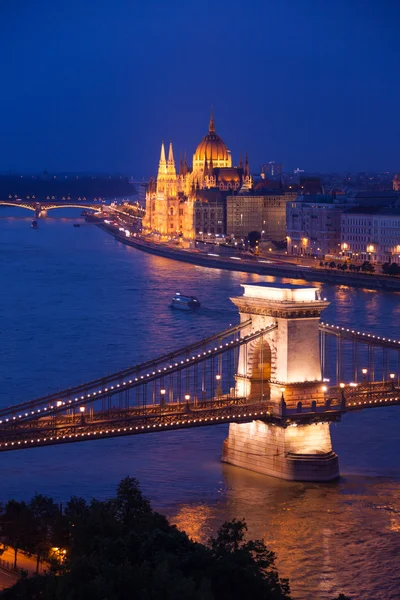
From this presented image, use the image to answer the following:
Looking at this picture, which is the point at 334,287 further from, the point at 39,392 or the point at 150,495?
the point at 150,495

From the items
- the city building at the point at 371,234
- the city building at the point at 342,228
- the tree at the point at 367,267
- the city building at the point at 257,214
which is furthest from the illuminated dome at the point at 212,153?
the tree at the point at 367,267

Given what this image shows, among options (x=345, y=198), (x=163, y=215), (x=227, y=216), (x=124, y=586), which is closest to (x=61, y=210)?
(x=163, y=215)

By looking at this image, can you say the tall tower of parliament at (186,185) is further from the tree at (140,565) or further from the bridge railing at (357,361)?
the tree at (140,565)

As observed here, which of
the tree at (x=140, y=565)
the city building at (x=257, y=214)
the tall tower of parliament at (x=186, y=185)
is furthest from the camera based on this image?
the tall tower of parliament at (x=186, y=185)

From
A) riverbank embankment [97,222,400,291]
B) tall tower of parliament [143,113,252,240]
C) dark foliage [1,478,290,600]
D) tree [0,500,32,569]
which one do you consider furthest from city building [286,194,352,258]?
dark foliage [1,478,290,600]

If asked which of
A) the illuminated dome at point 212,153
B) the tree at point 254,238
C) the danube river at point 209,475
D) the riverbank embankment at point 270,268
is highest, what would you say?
the illuminated dome at point 212,153

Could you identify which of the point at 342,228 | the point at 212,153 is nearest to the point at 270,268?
the point at 342,228

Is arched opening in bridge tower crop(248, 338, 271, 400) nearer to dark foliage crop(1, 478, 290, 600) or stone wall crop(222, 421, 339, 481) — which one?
stone wall crop(222, 421, 339, 481)
